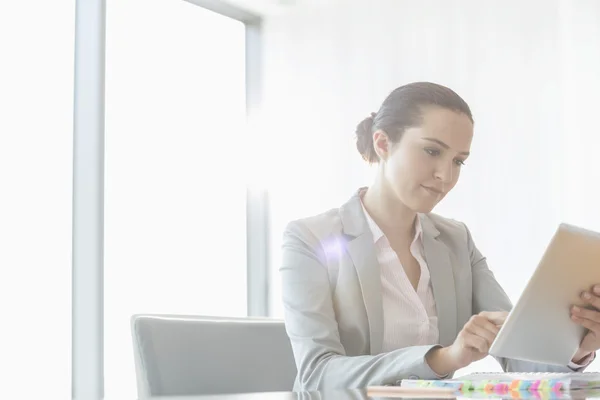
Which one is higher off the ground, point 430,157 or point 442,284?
point 430,157

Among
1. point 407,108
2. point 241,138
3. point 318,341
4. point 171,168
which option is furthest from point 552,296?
point 241,138

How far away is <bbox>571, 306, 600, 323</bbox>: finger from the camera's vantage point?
1.42m

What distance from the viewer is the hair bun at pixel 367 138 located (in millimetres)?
2064

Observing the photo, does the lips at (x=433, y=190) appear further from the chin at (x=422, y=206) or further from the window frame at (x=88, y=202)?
the window frame at (x=88, y=202)

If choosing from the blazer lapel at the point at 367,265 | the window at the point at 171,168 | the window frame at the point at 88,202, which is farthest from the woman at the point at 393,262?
the window at the point at 171,168

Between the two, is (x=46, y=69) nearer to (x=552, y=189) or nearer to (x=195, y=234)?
(x=195, y=234)

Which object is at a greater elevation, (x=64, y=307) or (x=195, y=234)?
(x=195, y=234)

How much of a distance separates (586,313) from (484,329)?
18cm

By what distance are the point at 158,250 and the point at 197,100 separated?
2.71ft

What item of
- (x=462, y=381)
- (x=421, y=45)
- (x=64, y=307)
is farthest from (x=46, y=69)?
(x=462, y=381)

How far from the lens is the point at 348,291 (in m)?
1.79

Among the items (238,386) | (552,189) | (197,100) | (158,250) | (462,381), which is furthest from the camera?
(197,100)

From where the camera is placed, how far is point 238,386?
5.14 feet

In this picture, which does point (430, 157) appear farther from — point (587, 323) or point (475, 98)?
point (475, 98)
